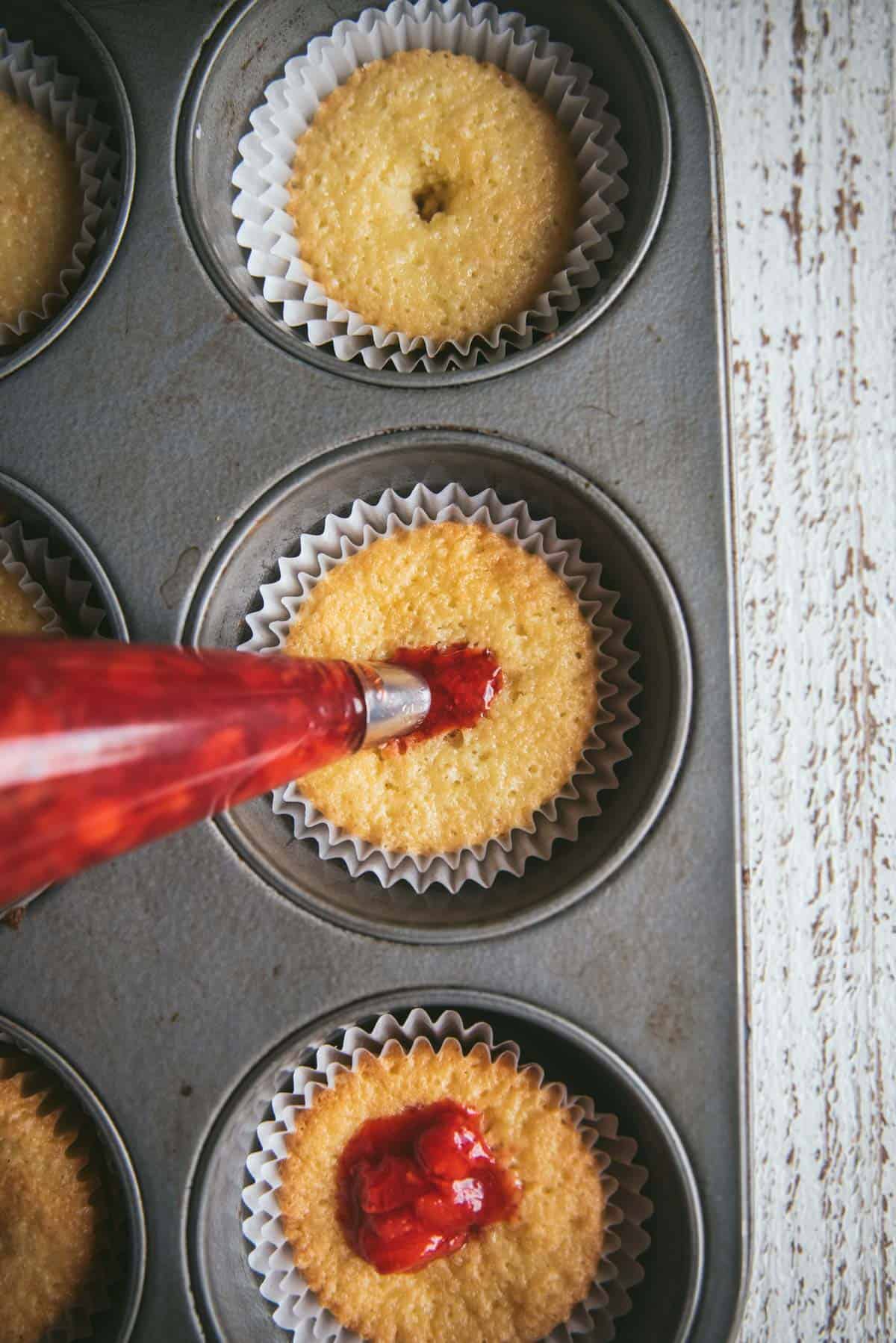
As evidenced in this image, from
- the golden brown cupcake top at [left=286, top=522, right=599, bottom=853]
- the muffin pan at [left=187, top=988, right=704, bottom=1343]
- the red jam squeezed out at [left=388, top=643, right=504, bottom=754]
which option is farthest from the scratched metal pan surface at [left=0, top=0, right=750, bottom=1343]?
the red jam squeezed out at [left=388, top=643, right=504, bottom=754]

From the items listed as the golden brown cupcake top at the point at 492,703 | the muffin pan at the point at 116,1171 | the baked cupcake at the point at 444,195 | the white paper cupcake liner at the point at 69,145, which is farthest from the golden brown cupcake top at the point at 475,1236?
the white paper cupcake liner at the point at 69,145

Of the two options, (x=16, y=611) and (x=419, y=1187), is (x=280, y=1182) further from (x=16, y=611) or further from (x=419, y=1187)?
(x=16, y=611)

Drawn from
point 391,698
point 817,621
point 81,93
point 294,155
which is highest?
point 81,93

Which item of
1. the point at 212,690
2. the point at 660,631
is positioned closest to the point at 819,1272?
the point at 660,631

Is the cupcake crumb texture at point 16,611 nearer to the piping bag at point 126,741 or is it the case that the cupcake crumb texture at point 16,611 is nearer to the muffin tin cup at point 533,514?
the muffin tin cup at point 533,514

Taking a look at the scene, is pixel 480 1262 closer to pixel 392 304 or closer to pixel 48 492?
pixel 48 492

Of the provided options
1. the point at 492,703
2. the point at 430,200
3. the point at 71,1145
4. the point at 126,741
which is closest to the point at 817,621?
the point at 492,703
